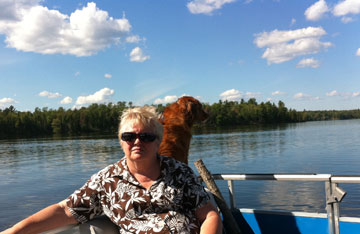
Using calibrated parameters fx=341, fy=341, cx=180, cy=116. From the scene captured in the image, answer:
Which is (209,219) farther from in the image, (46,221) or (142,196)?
(46,221)

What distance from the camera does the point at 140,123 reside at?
251 centimetres

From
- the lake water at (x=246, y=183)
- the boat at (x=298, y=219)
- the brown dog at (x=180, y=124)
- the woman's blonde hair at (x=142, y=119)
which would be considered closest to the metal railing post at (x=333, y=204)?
the boat at (x=298, y=219)

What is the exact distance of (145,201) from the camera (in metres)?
2.42

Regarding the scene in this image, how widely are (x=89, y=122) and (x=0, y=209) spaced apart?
8596 centimetres

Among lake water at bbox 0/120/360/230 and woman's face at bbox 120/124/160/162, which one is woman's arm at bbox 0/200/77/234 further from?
lake water at bbox 0/120/360/230

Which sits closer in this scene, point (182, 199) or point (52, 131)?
point (182, 199)

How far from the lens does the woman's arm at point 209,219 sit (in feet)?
7.74

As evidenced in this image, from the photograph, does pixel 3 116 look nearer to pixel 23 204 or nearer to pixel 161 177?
pixel 23 204

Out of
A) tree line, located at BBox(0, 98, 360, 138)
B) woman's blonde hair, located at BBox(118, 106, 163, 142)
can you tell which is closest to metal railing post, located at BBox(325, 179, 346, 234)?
woman's blonde hair, located at BBox(118, 106, 163, 142)

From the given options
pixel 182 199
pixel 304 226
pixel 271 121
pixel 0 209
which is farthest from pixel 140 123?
pixel 271 121

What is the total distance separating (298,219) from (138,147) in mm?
1761

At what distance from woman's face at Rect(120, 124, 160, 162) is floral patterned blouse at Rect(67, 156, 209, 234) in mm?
132

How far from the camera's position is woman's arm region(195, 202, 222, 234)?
236 cm

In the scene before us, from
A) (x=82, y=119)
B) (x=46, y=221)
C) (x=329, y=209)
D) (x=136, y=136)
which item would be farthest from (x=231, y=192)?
(x=82, y=119)
